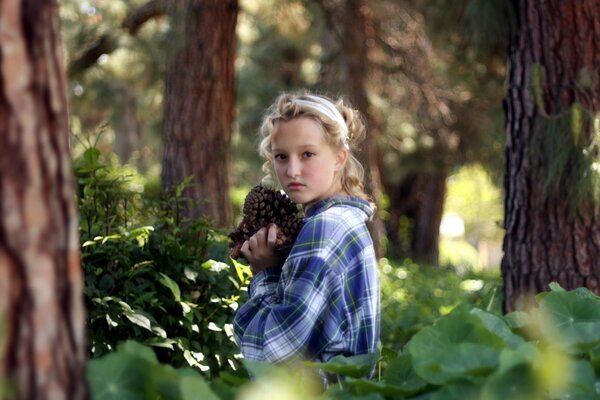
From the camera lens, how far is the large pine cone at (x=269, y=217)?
8.98 ft

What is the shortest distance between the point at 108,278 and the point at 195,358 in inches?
16.3

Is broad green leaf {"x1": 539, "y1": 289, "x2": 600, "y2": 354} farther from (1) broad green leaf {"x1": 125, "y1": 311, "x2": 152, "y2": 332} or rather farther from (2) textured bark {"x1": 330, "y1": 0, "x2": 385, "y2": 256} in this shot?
(2) textured bark {"x1": 330, "y1": 0, "x2": 385, "y2": 256}

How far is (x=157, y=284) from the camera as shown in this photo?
348cm

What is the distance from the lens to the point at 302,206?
2.99 m

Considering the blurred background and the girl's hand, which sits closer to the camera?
the girl's hand

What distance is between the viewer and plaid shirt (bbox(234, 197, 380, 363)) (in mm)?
2537

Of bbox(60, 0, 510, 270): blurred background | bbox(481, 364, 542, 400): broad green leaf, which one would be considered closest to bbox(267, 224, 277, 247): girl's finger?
bbox(481, 364, 542, 400): broad green leaf

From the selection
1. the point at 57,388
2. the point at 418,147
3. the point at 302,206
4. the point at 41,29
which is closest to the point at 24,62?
the point at 41,29

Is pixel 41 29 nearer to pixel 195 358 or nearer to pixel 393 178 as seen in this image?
pixel 195 358

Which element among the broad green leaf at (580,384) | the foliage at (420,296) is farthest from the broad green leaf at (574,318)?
the foliage at (420,296)

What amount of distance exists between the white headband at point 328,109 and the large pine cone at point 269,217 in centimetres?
27

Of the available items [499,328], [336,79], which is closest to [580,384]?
[499,328]

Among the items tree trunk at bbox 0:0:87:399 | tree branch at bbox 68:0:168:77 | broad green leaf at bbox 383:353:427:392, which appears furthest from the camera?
tree branch at bbox 68:0:168:77

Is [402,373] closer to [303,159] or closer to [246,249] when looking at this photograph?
[246,249]
